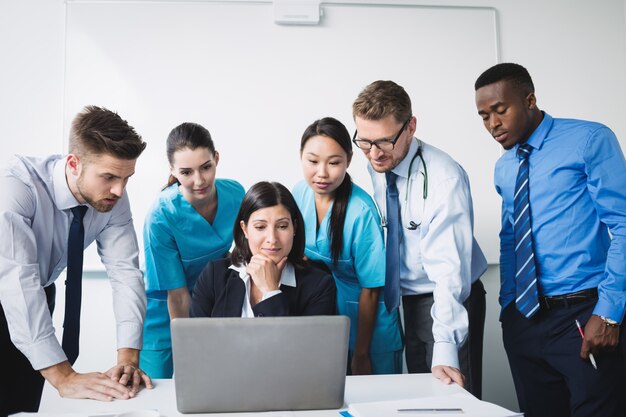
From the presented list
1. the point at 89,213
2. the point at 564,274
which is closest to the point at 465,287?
the point at 564,274

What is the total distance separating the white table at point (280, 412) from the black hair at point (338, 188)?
26.1 inches

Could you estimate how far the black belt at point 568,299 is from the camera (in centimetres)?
170

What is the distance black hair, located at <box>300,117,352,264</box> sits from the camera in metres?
1.96

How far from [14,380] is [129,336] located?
0.38 m

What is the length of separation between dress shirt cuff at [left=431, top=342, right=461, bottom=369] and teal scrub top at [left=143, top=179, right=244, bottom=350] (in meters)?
1.05

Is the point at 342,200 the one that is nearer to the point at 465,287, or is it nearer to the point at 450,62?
the point at 465,287

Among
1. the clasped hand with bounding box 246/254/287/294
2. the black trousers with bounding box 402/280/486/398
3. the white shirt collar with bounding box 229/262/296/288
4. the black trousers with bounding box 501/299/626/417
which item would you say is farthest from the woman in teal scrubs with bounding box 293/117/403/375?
the black trousers with bounding box 501/299/626/417

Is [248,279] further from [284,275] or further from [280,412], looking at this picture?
[280,412]

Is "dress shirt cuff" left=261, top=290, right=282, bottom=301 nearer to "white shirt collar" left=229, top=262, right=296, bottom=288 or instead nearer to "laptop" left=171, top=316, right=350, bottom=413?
"white shirt collar" left=229, top=262, right=296, bottom=288

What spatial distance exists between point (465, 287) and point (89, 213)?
1.14 m

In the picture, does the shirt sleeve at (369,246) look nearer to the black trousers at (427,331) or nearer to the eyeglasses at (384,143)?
the black trousers at (427,331)

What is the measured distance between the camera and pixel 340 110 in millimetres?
2848

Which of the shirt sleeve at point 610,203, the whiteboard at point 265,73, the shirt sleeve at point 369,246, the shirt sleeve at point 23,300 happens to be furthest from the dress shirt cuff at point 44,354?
the shirt sleeve at point 610,203

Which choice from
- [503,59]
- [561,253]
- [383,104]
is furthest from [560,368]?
[503,59]
